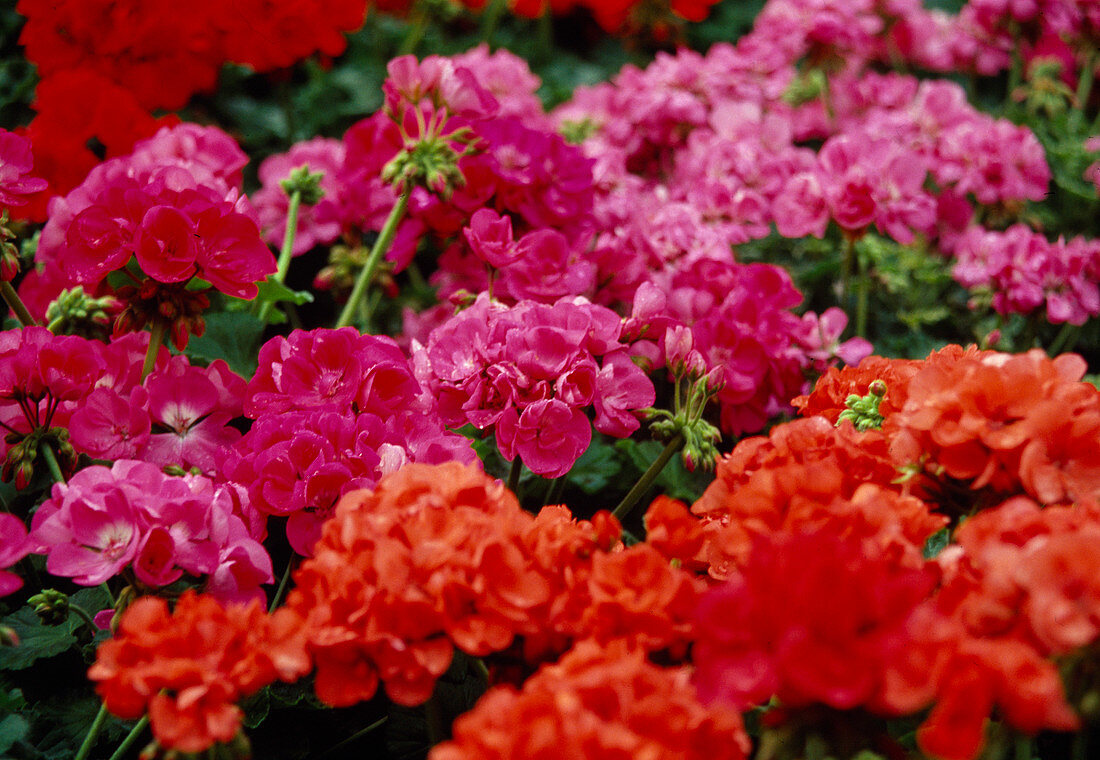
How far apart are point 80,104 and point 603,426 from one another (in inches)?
51.0

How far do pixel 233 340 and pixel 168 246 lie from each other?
0.50m

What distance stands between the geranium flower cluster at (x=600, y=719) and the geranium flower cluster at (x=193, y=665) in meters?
0.21

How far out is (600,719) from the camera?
30.0 inches

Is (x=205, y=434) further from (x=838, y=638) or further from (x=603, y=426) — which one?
(x=838, y=638)

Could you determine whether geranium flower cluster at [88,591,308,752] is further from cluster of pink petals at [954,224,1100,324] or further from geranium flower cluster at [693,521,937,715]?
cluster of pink petals at [954,224,1100,324]

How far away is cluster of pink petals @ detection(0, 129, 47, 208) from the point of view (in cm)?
139

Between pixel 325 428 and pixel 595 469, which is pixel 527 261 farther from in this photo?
pixel 325 428

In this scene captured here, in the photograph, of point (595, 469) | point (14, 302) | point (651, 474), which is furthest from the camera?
point (595, 469)

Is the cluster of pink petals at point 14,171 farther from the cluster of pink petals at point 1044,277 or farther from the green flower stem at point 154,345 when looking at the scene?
the cluster of pink petals at point 1044,277

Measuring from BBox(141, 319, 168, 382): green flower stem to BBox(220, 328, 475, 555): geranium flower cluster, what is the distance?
0.58 ft

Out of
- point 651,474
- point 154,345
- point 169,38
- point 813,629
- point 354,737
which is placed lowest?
point 354,737

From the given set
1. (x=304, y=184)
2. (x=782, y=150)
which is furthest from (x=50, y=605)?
(x=782, y=150)

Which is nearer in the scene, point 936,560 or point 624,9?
point 936,560

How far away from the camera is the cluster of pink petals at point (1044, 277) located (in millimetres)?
1913
